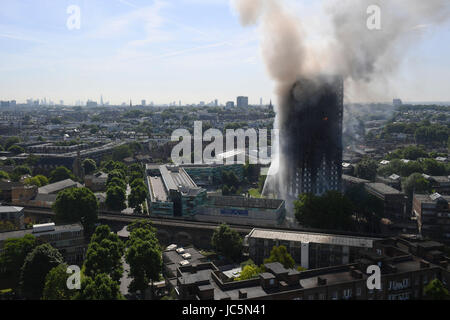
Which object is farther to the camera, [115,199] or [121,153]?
[121,153]

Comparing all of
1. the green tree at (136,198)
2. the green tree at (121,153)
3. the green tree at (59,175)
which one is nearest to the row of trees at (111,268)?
the green tree at (136,198)

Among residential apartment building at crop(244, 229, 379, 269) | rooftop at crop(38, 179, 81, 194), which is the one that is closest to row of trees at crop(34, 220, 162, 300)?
residential apartment building at crop(244, 229, 379, 269)

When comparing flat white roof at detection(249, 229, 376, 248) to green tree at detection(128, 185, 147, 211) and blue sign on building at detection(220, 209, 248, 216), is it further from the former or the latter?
green tree at detection(128, 185, 147, 211)

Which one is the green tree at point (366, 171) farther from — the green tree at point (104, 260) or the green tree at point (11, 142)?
the green tree at point (11, 142)

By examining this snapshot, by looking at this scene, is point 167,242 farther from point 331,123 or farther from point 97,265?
point 331,123

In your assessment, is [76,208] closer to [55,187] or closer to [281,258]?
[55,187]

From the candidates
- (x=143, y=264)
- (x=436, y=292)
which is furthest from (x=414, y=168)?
(x=143, y=264)

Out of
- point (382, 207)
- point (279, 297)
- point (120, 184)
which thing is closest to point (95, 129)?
point (120, 184)
